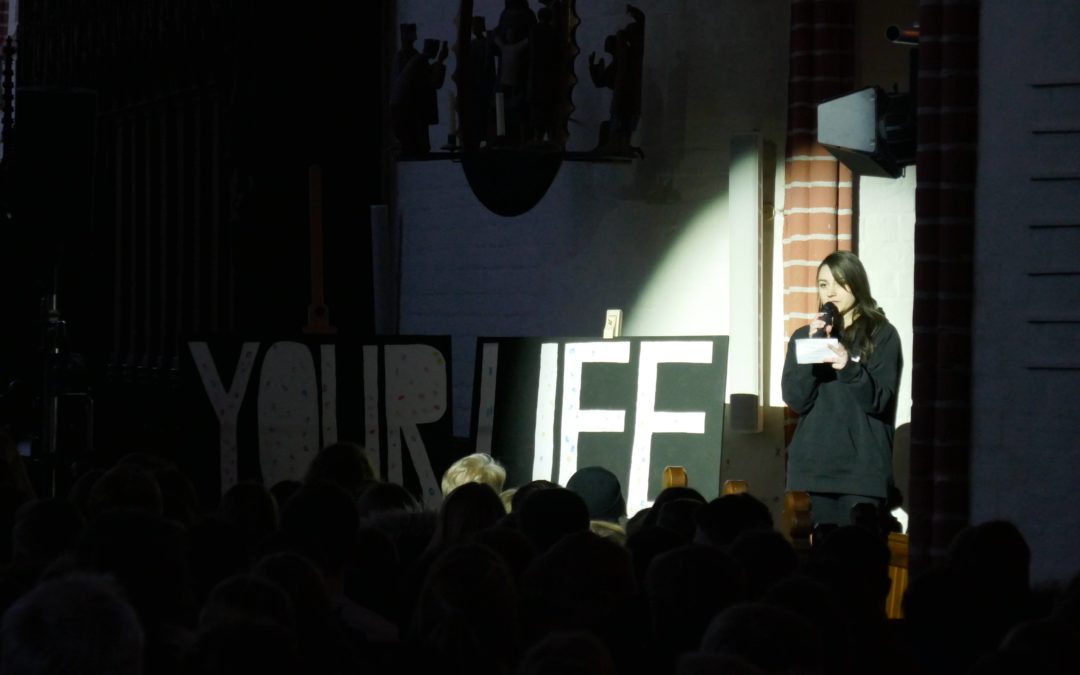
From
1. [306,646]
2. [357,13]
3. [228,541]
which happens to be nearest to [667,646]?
[306,646]

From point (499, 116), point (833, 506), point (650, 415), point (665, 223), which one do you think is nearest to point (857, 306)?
point (833, 506)

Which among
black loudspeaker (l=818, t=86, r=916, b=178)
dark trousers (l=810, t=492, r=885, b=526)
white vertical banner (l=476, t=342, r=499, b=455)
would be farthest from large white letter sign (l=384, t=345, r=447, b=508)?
black loudspeaker (l=818, t=86, r=916, b=178)

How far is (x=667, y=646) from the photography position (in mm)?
4078

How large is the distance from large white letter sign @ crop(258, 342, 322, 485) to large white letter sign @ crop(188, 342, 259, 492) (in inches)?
4.3

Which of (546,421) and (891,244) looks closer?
(546,421)

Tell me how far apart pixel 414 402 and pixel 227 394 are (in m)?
1.01

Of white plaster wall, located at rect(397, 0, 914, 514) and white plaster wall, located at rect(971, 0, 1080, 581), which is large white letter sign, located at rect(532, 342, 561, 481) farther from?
white plaster wall, located at rect(971, 0, 1080, 581)

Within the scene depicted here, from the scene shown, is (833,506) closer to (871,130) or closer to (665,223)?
(871,130)

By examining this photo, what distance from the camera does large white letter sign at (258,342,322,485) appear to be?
32.0 feet

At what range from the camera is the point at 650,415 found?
9023 mm

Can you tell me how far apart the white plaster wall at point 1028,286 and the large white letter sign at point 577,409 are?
2.66 m

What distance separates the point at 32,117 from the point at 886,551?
7.00 meters

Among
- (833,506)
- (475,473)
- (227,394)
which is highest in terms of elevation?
(227,394)

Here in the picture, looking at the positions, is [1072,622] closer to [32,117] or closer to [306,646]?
[306,646]
